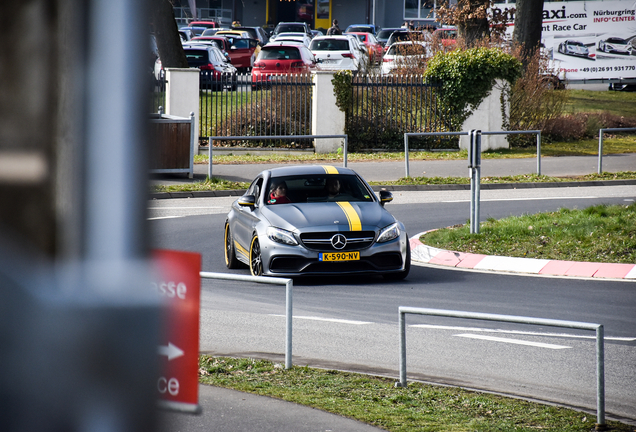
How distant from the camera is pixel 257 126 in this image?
87.2 feet

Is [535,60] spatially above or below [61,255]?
above

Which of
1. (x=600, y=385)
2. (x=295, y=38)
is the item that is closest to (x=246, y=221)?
(x=600, y=385)

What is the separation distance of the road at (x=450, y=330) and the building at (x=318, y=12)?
57.9 metres

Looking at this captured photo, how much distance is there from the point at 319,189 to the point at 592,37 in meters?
31.5

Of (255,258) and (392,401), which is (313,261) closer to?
(255,258)

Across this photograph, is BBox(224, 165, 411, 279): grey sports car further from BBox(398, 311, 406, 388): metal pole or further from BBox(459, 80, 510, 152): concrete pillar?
BBox(459, 80, 510, 152): concrete pillar

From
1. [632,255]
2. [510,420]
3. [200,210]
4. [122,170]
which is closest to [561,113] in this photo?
[200,210]

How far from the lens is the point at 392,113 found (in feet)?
88.4

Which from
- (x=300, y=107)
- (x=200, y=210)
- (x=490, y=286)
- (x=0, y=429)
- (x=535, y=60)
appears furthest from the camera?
(x=535, y=60)

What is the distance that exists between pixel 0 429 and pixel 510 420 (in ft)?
15.3

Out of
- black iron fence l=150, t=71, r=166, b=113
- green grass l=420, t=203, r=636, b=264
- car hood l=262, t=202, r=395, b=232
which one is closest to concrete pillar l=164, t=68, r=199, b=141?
green grass l=420, t=203, r=636, b=264

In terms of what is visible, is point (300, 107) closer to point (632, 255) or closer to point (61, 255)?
point (632, 255)

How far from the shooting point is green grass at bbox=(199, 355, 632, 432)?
545 centimetres

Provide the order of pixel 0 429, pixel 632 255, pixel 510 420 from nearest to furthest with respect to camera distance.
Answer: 1. pixel 0 429
2. pixel 510 420
3. pixel 632 255
